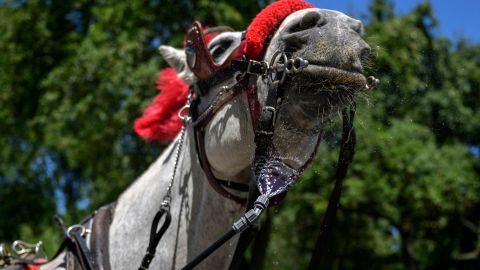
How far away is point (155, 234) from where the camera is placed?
8.26ft

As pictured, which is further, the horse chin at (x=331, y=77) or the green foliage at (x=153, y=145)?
the green foliage at (x=153, y=145)

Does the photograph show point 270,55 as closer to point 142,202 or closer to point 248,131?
point 248,131

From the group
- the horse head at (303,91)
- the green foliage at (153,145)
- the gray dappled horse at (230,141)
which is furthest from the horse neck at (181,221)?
the green foliage at (153,145)

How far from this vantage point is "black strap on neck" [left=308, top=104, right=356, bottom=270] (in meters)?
2.41

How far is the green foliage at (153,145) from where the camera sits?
911 centimetres

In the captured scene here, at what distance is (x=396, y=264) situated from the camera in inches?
693

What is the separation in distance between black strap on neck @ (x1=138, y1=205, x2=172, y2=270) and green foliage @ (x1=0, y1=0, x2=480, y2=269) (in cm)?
326

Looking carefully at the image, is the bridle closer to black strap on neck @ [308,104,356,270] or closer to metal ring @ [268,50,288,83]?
metal ring @ [268,50,288,83]

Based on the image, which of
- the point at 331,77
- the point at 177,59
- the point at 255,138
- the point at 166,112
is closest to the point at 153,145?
the point at 166,112

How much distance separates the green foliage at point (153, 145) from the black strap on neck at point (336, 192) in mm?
3025

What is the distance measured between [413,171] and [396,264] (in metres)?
6.51

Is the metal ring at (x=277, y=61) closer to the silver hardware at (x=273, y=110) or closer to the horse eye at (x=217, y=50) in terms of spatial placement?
the silver hardware at (x=273, y=110)

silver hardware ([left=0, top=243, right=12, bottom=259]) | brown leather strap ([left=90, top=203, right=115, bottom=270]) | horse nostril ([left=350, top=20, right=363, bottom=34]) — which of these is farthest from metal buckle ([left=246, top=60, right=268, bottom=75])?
silver hardware ([left=0, top=243, right=12, bottom=259])

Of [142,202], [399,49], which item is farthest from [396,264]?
[142,202]
